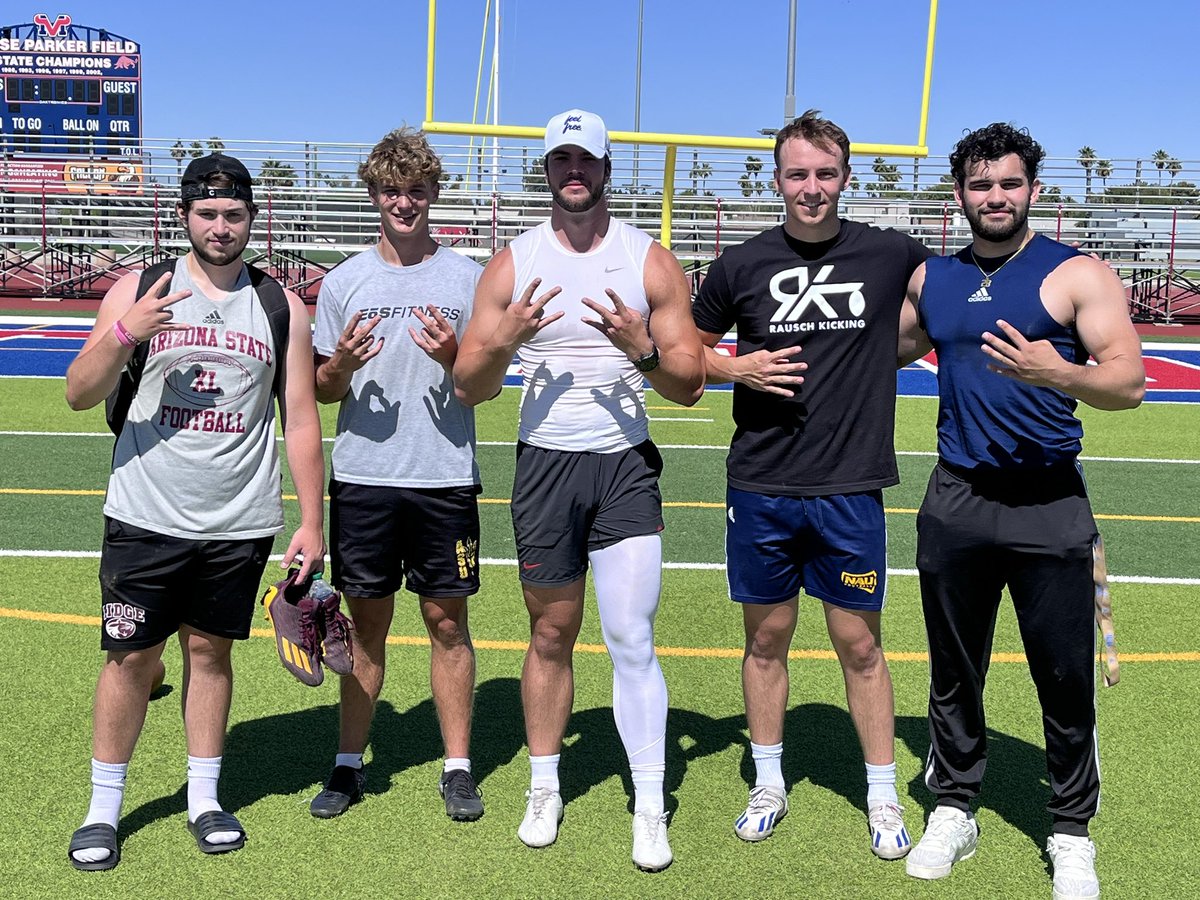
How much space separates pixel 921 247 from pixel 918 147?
809cm

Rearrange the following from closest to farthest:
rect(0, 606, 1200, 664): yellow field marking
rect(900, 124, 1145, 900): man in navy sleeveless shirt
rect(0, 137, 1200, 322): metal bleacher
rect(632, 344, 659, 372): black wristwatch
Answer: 1. rect(900, 124, 1145, 900): man in navy sleeveless shirt
2. rect(632, 344, 659, 372): black wristwatch
3. rect(0, 606, 1200, 664): yellow field marking
4. rect(0, 137, 1200, 322): metal bleacher

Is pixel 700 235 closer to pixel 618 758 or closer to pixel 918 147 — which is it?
pixel 918 147

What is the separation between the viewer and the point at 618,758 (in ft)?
13.9

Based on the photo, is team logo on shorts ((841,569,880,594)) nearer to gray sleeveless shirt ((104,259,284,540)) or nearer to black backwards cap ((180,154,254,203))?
gray sleeveless shirt ((104,259,284,540))

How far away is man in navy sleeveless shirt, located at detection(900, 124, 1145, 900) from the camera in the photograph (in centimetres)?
323

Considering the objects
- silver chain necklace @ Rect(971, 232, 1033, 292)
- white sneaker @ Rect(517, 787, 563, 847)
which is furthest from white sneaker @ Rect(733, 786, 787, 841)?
silver chain necklace @ Rect(971, 232, 1033, 292)

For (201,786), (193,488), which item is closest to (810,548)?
(193,488)

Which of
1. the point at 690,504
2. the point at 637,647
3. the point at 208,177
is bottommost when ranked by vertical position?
the point at 690,504

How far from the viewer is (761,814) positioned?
368 cm

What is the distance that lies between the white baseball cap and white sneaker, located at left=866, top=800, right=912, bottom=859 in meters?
2.12

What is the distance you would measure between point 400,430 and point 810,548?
1331 millimetres

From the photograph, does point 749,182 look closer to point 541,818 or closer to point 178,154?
point 178,154

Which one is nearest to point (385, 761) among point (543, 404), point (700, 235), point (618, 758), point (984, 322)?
point (618, 758)

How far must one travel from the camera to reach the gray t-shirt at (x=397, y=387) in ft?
12.4
